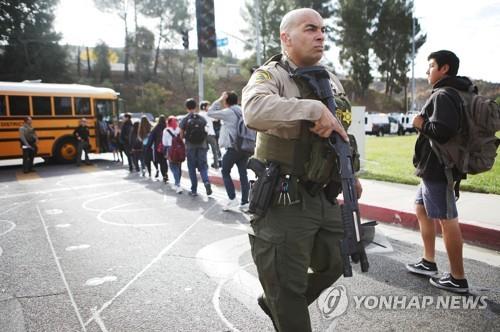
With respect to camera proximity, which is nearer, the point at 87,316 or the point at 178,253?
the point at 87,316

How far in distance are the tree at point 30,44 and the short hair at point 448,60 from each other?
1538 inches

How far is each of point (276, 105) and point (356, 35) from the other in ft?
167

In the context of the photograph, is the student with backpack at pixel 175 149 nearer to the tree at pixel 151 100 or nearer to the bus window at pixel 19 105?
the bus window at pixel 19 105

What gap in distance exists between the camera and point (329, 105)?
6.86ft

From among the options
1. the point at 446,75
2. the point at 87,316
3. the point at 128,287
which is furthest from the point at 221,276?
the point at 446,75

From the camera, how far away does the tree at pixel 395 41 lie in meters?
49.6

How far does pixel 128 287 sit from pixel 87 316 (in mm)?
575

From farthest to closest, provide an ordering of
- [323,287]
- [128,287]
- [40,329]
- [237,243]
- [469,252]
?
[237,243] → [469,252] → [128,287] → [40,329] → [323,287]

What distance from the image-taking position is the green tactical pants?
201 cm

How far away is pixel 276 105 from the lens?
187 cm

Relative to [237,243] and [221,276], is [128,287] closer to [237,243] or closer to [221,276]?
[221,276]

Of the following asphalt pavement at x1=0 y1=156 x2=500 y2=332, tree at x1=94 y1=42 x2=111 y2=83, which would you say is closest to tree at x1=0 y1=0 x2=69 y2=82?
tree at x1=94 y1=42 x2=111 y2=83

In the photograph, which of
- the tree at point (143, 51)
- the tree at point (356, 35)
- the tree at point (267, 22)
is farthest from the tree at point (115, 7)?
the tree at point (356, 35)

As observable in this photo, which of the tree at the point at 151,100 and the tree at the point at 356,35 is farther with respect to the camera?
the tree at the point at 356,35
